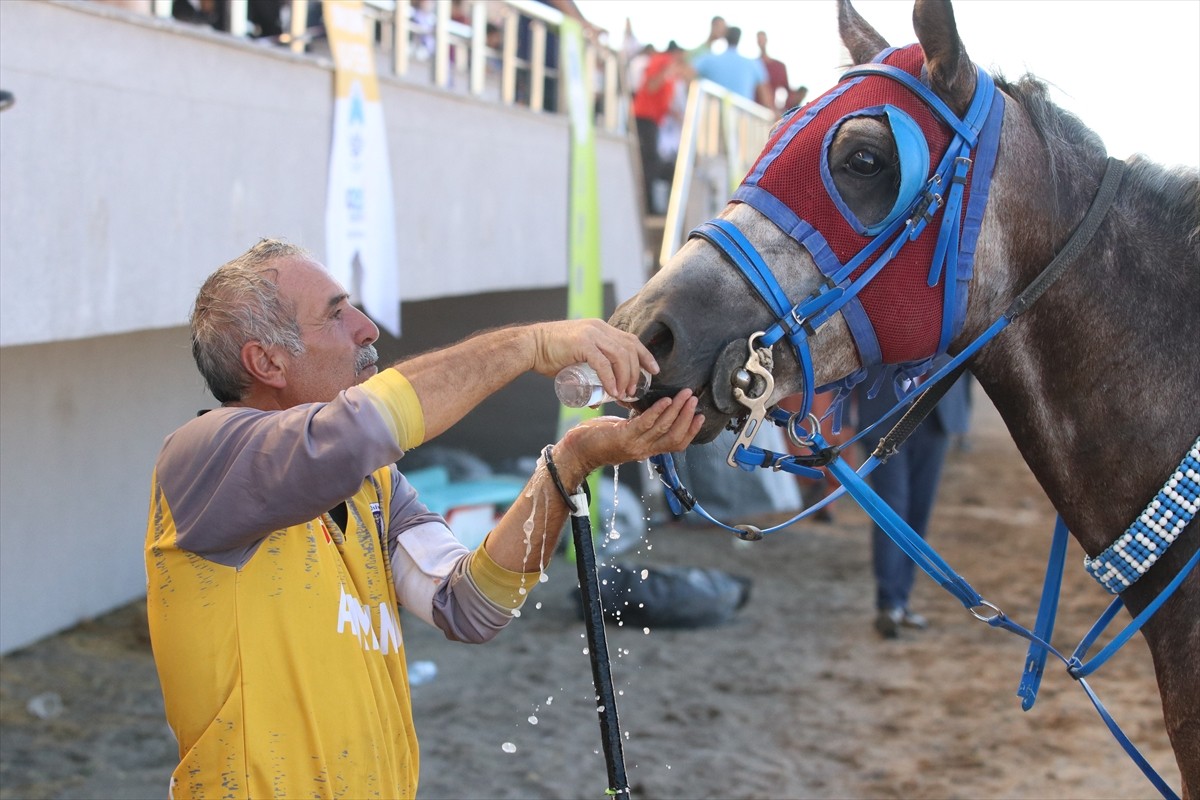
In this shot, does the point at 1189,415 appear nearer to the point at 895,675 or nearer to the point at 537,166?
the point at 895,675

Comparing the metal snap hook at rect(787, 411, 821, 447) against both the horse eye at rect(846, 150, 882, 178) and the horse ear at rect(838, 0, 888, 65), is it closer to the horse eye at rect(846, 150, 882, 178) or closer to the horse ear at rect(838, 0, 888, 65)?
the horse eye at rect(846, 150, 882, 178)

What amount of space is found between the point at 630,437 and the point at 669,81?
29.7ft

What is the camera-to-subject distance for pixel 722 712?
515 centimetres

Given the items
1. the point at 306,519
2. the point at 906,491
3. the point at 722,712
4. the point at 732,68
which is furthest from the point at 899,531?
the point at 732,68

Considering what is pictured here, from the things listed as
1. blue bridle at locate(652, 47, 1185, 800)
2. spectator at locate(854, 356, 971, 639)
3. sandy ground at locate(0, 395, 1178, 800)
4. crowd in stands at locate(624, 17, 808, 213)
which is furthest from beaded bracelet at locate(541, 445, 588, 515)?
crowd in stands at locate(624, 17, 808, 213)

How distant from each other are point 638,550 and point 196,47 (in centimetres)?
485

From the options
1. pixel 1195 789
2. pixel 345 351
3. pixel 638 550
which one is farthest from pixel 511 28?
pixel 1195 789

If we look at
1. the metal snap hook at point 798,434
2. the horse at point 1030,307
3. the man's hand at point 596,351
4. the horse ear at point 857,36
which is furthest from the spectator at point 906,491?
the man's hand at point 596,351

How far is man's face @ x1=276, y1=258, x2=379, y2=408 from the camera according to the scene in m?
1.96

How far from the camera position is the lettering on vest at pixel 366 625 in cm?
192

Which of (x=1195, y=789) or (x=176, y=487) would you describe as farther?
(x=1195, y=789)

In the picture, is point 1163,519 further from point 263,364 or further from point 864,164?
point 263,364

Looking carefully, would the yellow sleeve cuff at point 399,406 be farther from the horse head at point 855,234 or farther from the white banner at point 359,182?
the white banner at point 359,182

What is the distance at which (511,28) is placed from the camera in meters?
6.92
